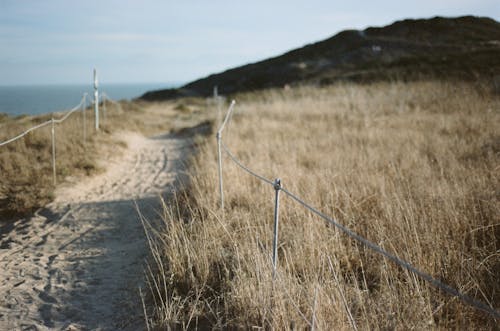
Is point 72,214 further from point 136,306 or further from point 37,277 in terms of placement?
point 136,306

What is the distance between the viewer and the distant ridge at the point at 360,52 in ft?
99.1

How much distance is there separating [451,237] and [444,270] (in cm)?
63

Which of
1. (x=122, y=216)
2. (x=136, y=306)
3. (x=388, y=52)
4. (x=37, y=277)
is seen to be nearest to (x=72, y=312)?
(x=136, y=306)

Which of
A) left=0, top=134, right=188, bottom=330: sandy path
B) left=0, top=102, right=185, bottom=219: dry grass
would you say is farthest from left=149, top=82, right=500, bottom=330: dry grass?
left=0, top=102, right=185, bottom=219: dry grass

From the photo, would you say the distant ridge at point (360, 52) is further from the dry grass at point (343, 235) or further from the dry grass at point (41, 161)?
the dry grass at point (41, 161)

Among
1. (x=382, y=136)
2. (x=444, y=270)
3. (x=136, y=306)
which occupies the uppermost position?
(x=382, y=136)

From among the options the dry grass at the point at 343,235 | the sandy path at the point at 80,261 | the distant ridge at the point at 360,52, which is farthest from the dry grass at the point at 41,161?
the distant ridge at the point at 360,52

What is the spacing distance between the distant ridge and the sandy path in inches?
790

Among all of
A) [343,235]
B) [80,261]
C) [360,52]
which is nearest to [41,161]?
[80,261]

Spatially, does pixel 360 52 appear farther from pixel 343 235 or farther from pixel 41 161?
pixel 343 235

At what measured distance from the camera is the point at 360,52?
3612 cm

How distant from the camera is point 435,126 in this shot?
807 cm

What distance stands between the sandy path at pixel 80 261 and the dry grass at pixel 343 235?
13.9 inches

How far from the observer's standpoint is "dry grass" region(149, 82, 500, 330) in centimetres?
227
